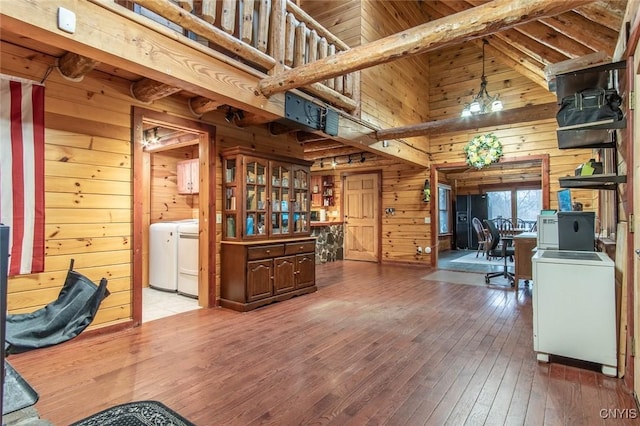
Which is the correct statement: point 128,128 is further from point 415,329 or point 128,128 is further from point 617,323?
point 617,323

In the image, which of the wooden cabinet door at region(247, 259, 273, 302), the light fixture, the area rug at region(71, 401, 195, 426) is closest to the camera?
the area rug at region(71, 401, 195, 426)

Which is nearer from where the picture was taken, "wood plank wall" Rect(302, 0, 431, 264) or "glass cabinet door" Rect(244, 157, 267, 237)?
"glass cabinet door" Rect(244, 157, 267, 237)

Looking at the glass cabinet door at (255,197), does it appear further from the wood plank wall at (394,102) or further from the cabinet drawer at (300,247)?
the wood plank wall at (394,102)

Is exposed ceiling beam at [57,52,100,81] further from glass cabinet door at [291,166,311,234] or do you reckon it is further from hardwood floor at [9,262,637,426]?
glass cabinet door at [291,166,311,234]

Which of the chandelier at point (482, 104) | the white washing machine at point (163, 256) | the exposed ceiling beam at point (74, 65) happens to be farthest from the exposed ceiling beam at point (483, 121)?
the exposed ceiling beam at point (74, 65)

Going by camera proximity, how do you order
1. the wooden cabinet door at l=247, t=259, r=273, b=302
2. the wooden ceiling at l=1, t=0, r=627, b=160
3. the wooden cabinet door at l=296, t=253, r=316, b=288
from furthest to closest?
the wooden cabinet door at l=296, t=253, r=316, b=288
the wooden cabinet door at l=247, t=259, r=273, b=302
the wooden ceiling at l=1, t=0, r=627, b=160

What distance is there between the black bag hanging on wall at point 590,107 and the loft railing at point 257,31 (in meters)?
2.55

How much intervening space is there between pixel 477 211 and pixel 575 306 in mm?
8985

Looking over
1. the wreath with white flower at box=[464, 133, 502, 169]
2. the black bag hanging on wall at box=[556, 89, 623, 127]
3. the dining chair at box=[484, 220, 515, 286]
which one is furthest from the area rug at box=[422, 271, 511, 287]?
the black bag hanging on wall at box=[556, 89, 623, 127]

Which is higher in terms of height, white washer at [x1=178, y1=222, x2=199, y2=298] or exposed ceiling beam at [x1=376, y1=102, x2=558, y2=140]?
exposed ceiling beam at [x1=376, y1=102, x2=558, y2=140]

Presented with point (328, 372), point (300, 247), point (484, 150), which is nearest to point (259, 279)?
point (300, 247)

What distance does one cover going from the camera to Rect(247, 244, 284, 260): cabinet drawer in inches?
158

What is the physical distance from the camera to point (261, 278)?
4.09 meters

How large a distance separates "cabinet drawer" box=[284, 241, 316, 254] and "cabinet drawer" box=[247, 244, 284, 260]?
13 centimetres
